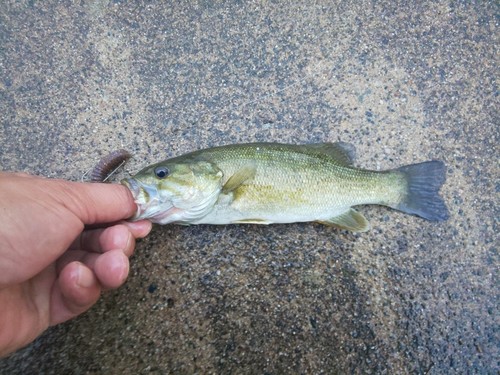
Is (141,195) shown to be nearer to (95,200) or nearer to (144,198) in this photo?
(144,198)

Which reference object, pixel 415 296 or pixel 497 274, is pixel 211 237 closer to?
pixel 415 296

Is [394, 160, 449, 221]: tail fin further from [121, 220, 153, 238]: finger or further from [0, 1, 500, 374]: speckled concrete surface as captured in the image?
[121, 220, 153, 238]: finger

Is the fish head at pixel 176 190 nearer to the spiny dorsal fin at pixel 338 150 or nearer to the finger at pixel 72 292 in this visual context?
the finger at pixel 72 292

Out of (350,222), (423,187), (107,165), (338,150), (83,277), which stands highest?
(107,165)

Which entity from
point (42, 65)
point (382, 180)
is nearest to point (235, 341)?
point (382, 180)

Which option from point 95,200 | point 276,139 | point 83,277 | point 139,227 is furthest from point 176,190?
point 276,139

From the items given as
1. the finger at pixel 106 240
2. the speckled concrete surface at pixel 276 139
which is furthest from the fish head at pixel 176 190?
the speckled concrete surface at pixel 276 139

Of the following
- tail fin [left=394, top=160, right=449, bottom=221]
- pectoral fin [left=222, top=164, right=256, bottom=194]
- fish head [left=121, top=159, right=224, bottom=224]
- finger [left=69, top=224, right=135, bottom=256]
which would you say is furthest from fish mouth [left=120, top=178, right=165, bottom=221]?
tail fin [left=394, top=160, right=449, bottom=221]
